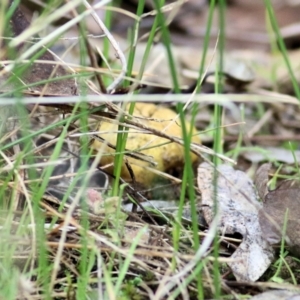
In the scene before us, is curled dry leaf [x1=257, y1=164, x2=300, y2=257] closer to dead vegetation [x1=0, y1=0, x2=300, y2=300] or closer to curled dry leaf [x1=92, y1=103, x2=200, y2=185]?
dead vegetation [x1=0, y1=0, x2=300, y2=300]

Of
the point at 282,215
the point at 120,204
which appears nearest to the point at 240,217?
the point at 282,215

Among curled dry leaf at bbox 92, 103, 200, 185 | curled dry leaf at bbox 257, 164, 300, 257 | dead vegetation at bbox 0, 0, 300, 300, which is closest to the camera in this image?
dead vegetation at bbox 0, 0, 300, 300

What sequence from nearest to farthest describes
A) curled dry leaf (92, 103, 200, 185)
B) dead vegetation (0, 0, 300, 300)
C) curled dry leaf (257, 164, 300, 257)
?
dead vegetation (0, 0, 300, 300) → curled dry leaf (257, 164, 300, 257) → curled dry leaf (92, 103, 200, 185)

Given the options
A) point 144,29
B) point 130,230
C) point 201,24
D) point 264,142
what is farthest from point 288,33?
point 130,230

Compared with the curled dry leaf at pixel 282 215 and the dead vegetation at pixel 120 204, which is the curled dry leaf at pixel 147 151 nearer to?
the dead vegetation at pixel 120 204

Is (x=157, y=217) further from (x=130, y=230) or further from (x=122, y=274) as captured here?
(x=122, y=274)

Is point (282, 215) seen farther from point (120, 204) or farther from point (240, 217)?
point (120, 204)

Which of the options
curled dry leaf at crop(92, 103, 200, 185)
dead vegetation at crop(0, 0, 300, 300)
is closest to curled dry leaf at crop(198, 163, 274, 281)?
dead vegetation at crop(0, 0, 300, 300)
